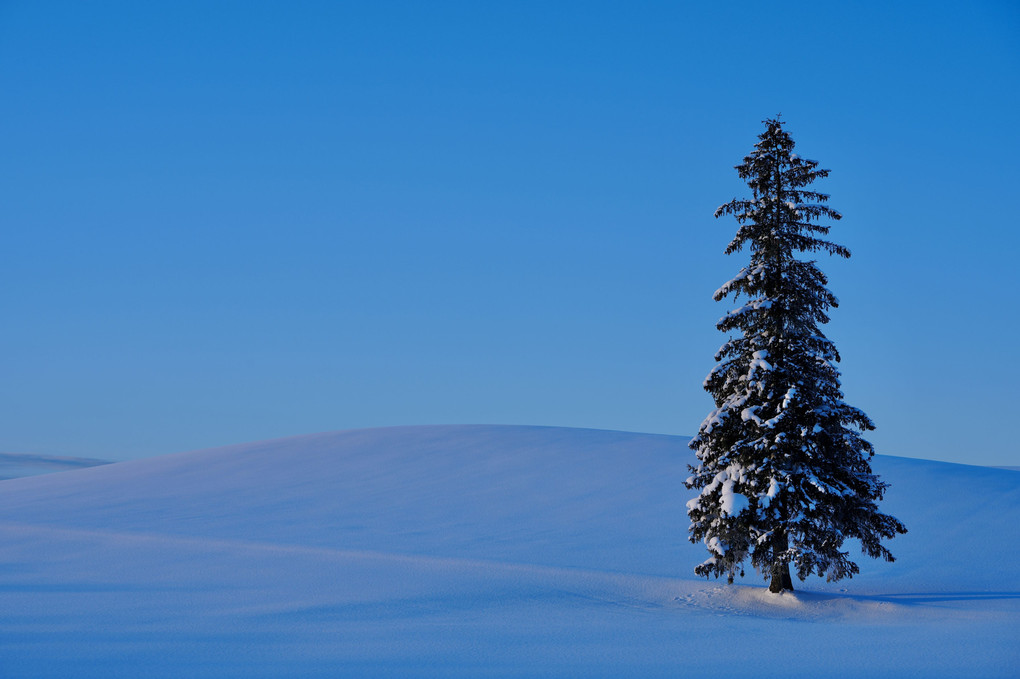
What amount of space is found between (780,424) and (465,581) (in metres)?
8.29

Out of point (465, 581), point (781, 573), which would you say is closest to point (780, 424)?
point (781, 573)

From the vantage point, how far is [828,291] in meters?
19.1

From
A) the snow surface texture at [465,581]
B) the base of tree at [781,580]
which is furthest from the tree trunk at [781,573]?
the snow surface texture at [465,581]

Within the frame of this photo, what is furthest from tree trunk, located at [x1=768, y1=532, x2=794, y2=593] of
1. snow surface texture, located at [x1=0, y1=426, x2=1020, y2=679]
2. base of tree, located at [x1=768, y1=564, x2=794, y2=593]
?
snow surface texture, located at [x1=0, y1=426, x2=1020, y2=679]

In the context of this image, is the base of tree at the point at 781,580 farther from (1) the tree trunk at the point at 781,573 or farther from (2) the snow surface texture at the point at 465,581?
(2) the snow surface texture at the point at 465,581

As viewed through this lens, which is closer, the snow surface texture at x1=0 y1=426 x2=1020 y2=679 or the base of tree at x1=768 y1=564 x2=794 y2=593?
the snow surface texture at x1=0 y1=426 x2=1020 y2=679

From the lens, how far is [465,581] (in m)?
19.5

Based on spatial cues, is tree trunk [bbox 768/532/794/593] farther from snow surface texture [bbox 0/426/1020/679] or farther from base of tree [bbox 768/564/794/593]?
snow surface texture [bbox 0/426/1020/679]

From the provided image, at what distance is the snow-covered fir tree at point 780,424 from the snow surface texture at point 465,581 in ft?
4.93

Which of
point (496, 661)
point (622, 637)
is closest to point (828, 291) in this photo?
point (622, 637)

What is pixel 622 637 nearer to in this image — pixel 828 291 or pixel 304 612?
pixel 304 612

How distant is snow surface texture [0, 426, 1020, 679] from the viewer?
13.5 metres

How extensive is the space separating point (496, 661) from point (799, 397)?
9.52 meters

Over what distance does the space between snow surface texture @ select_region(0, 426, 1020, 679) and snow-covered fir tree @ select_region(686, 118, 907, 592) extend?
1.50 metres
